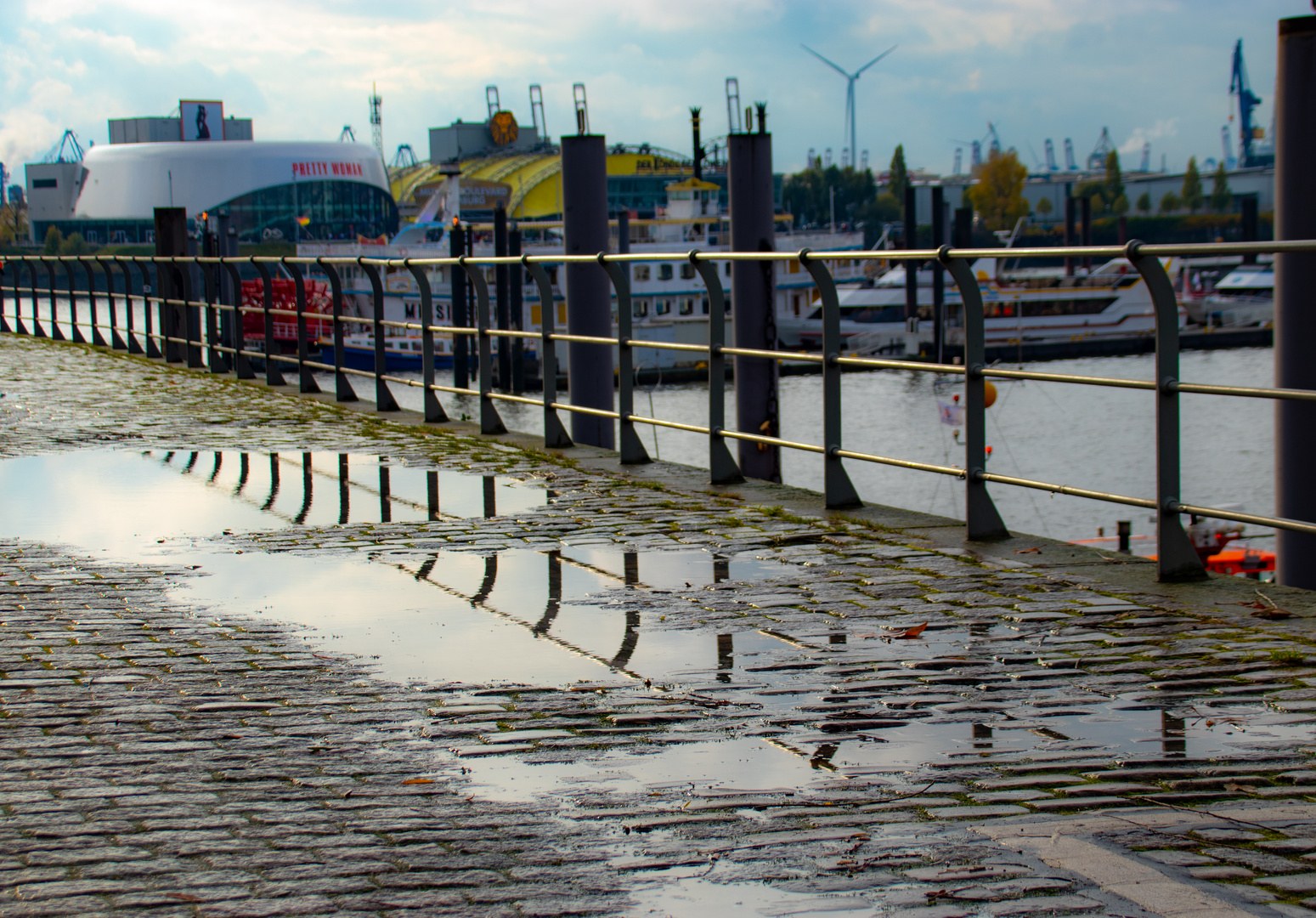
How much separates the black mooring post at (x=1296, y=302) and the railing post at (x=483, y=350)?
495 centimetres

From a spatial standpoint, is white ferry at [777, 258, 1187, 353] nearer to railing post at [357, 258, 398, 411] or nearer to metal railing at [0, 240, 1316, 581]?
railing post at [357, 258, 398, 411]

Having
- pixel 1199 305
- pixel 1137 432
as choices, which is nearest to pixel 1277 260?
pixel 1137 432

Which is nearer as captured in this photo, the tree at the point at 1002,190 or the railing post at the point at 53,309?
the railing post at the point at 53,309

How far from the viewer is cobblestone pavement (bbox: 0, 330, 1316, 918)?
2807 mm

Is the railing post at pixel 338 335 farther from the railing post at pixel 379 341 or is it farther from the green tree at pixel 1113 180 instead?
the green tree at pixel 1113 180

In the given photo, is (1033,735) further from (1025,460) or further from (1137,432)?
(1137,432)

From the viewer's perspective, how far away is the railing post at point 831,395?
22.2 feet

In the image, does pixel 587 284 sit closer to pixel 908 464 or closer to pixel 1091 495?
pixel 908 464

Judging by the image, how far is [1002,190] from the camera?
5974 inches

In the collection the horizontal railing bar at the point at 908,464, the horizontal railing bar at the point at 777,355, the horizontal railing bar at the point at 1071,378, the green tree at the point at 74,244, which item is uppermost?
the green tree at the point at 74,244

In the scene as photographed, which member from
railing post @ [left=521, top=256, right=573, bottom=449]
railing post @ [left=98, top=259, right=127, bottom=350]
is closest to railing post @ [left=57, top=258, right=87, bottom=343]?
railing post @ [left=98, top=259, right=127, bottom=350]

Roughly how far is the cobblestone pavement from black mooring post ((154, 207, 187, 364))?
13.2 metres

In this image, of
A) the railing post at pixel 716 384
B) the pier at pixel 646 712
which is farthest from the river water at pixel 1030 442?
the pier at pixel 646 712

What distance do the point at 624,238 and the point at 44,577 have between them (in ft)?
98.8
